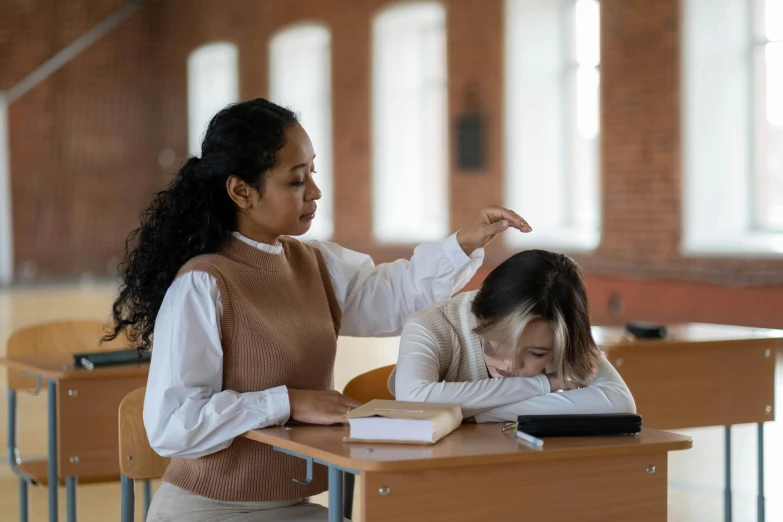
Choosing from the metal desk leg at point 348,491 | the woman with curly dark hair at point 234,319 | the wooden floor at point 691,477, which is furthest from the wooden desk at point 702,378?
the woman with curly dark hair at point 234,319

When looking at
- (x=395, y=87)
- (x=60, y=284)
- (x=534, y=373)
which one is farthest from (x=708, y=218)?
(x=60, y=284)

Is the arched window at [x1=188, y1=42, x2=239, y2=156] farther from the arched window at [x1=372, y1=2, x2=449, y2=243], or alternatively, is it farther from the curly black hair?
the curly black hair

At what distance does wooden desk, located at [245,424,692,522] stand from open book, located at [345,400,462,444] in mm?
23

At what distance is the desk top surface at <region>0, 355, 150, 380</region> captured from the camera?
128 inches

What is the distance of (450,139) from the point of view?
36.7 ft

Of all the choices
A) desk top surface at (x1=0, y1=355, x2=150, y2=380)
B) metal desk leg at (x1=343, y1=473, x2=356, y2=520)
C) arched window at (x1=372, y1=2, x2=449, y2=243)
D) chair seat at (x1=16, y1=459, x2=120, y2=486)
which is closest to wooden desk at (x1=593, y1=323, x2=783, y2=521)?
metal desk leg at (x1=343, y1=473, x2=356, y2=520)

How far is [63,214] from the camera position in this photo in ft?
53.6

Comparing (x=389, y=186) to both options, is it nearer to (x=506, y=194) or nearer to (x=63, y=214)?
(x=506, y=194)

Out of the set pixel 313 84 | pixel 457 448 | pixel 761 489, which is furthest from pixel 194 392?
pixel 313 84

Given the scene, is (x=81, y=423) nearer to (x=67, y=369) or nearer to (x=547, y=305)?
(x=67, y=369)

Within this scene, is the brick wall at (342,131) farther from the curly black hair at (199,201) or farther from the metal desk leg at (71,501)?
the curly black hair at (199,201)

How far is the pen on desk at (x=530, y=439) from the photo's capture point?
1848 millimetres

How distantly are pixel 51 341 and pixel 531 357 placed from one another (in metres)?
2.28

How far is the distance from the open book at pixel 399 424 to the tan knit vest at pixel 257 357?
0.34 m
